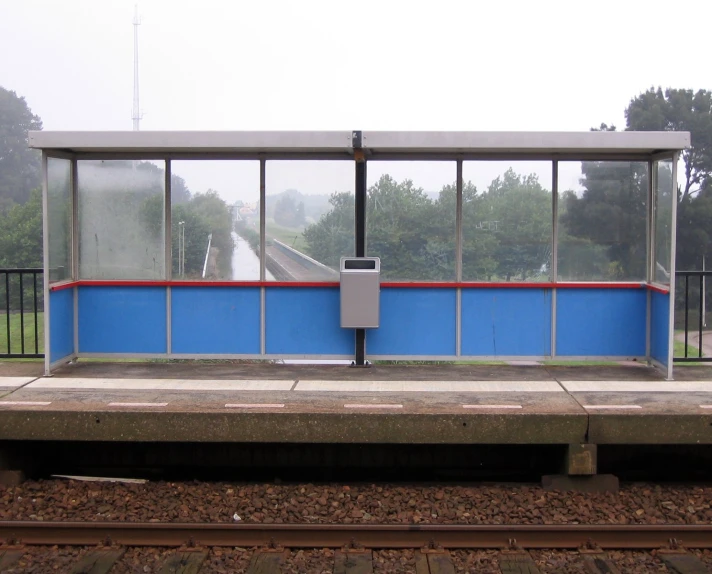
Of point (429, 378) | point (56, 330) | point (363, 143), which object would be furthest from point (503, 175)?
point (56, 330)

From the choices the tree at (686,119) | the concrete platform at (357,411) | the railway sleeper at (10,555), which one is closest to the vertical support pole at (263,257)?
the concrete platform at (357,411)

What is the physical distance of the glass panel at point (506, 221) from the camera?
863 centimetres

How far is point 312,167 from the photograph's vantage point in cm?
866

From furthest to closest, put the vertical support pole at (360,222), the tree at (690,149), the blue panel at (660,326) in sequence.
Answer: the tree at (690,149) → the vertical support pole at (360,222) → the blue panel at (660,326)

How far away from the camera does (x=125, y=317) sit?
884 cm

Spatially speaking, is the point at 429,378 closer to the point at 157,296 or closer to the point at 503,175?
the point at 503,175

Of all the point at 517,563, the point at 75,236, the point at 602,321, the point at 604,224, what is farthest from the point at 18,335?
the point at 517,563

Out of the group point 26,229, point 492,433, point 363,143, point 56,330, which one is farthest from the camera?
point 26,229

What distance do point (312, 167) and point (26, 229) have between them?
15.8m

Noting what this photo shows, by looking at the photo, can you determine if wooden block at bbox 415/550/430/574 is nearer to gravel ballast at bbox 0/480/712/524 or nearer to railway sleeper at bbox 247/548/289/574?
gravel ballast at bbox 0/480/712/524

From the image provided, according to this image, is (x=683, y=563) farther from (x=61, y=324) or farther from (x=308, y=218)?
(x=61, y=324)

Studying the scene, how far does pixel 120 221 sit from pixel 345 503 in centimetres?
438

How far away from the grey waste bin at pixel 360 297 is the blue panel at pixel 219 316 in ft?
3.71

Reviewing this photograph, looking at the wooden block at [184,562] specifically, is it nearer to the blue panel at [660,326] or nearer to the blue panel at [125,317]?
the blue panel at [125,317]
